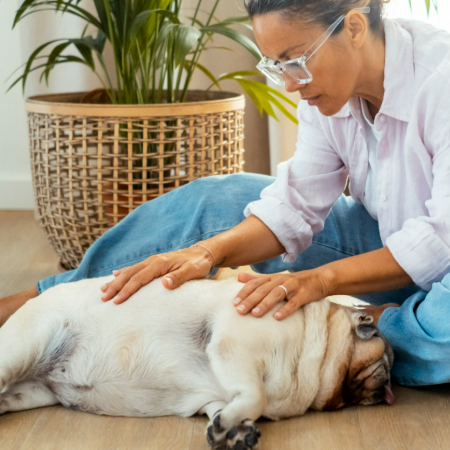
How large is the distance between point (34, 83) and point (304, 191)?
1.81 metres

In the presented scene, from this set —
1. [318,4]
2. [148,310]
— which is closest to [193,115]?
[318,4]

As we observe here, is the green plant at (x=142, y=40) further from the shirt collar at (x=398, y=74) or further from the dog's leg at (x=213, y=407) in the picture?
the dog's leg at (x=213, y=407)

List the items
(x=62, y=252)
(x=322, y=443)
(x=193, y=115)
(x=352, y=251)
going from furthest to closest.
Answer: (x=62, y=252) → (x=193, y=115) → (x=352, y=251) → (x=322, y=443)

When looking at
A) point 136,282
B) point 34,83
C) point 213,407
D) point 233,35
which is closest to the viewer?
point 213,407

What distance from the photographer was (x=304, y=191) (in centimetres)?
146

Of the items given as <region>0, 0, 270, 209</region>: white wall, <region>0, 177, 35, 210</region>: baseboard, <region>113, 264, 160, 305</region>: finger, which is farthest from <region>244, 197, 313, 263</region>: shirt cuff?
<region>0, 177, 35, 210</region>: baseboard

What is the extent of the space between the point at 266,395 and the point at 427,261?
422 mm

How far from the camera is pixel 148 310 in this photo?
112cm

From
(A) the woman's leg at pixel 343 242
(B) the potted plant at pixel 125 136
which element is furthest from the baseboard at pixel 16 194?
(A) the woman's leg at pixel 343 242

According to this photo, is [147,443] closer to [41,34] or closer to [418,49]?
[418,49]

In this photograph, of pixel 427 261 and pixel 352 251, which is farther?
pixel 352 251

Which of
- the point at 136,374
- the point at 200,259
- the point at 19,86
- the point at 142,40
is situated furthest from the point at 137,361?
the point at 19,86

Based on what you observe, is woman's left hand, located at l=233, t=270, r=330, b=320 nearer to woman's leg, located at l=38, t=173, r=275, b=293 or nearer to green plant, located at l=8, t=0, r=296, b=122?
woman's leg, located at l=38, t=173, r=275, b=293

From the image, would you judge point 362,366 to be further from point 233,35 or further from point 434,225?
point 233,35
